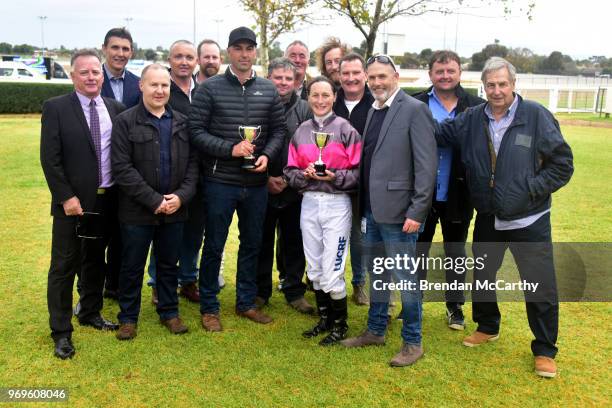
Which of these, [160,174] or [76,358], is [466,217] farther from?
[76,358]

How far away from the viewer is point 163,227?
4746 mm

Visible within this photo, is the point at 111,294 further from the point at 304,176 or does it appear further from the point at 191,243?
the point at 304,176

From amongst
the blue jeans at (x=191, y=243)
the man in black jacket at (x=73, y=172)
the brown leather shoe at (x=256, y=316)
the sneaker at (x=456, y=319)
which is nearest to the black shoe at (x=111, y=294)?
the blue jeans at (x=191, y=243)

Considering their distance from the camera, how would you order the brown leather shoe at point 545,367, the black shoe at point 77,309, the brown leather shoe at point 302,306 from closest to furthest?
the brown leather shoe at point 545,367 < the black shoe at point 77,309 < the brown leather shoe at point 302,306

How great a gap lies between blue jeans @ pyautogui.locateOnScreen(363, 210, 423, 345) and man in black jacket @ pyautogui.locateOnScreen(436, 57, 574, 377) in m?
0.67

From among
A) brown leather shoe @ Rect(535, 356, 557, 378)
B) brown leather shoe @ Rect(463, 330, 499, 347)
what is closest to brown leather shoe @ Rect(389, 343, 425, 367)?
brown leather shoe @ Rect(463, 330, 499, 347)

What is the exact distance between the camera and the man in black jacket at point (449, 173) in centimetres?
478

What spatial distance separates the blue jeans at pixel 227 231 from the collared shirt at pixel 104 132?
820mm

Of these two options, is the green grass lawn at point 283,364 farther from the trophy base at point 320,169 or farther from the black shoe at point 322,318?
the trophy base at point 320,169

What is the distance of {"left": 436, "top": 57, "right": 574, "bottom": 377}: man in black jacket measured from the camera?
13.3 ft

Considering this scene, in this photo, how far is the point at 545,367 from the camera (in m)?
4.20

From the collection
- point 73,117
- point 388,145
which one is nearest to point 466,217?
point 388,145

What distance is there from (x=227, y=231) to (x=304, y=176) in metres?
0.94

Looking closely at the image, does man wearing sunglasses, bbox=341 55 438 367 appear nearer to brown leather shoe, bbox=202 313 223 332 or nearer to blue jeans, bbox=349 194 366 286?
blue jeans, bbox=349 194 366 286
